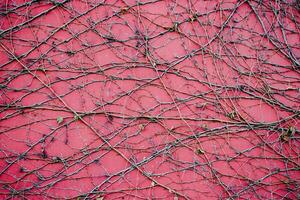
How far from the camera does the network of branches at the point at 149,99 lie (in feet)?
7.96

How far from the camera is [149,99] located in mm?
2531

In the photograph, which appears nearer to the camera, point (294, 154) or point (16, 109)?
point (16, 109)

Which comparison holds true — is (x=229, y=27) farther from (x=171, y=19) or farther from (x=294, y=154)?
(x=294, y=154)

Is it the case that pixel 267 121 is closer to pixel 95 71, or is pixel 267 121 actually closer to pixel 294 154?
pixel 294 154

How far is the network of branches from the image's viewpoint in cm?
243

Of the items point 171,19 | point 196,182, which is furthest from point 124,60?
point 196,182

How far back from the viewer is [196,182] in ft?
8.27

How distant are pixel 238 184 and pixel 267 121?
2.34 ft

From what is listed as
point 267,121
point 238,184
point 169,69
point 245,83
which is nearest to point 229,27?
point 245,83

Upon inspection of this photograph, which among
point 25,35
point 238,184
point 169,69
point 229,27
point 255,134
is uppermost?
point 229,27

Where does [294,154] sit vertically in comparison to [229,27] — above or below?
below

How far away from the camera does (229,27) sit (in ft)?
8.65

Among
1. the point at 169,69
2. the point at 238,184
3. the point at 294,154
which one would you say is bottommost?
the point at 238,184

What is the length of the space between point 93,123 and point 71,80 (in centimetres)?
48
